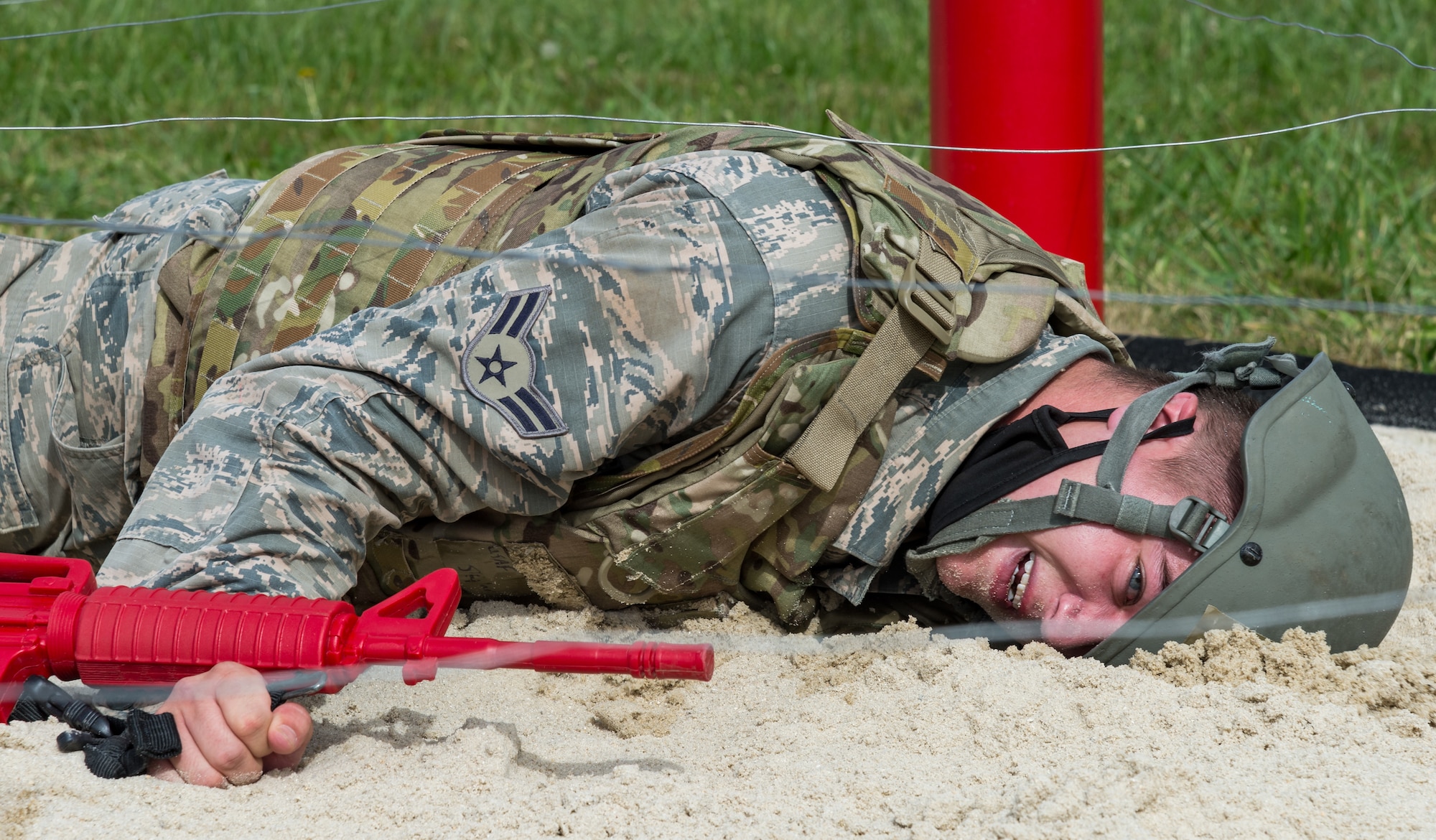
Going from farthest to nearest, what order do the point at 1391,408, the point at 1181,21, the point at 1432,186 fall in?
the point at 1181,21 → the point at 1432,186 → the point at 1391,408

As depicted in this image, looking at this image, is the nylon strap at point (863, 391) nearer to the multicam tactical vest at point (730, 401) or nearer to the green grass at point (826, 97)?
the multicam tactical vest at point (730, 401)

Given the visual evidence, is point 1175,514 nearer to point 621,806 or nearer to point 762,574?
point 762,574

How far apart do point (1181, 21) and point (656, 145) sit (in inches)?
157

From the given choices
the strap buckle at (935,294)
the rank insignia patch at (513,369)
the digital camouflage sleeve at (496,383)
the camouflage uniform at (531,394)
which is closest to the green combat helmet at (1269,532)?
the camouflage uniform at (531,394)

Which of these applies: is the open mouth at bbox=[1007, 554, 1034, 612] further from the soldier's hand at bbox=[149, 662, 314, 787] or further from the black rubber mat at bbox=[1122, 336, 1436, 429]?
the black rubber mat at bbox=[1122, 336, 1436, 429]

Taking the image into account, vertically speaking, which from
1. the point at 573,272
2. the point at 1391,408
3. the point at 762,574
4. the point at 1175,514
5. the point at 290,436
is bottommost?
the point at 1391,408

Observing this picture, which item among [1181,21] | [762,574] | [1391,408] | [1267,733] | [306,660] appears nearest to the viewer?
[306,660]

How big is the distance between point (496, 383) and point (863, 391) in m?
0.48

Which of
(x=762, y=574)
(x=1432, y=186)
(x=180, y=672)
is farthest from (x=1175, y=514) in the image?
(x=1432, y=186)

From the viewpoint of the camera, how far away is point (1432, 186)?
12.1ft

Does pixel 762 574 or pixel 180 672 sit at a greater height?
pixel 180 672

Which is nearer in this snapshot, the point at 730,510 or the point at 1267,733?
the point at 1267,733

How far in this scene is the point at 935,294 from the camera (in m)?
1.67

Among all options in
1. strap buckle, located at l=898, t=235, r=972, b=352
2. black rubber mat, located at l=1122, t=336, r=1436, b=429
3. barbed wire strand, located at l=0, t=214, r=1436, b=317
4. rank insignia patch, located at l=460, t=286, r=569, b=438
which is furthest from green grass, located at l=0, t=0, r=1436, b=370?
rank insignia patch, located at l=460, t=286, r=569, b=438
